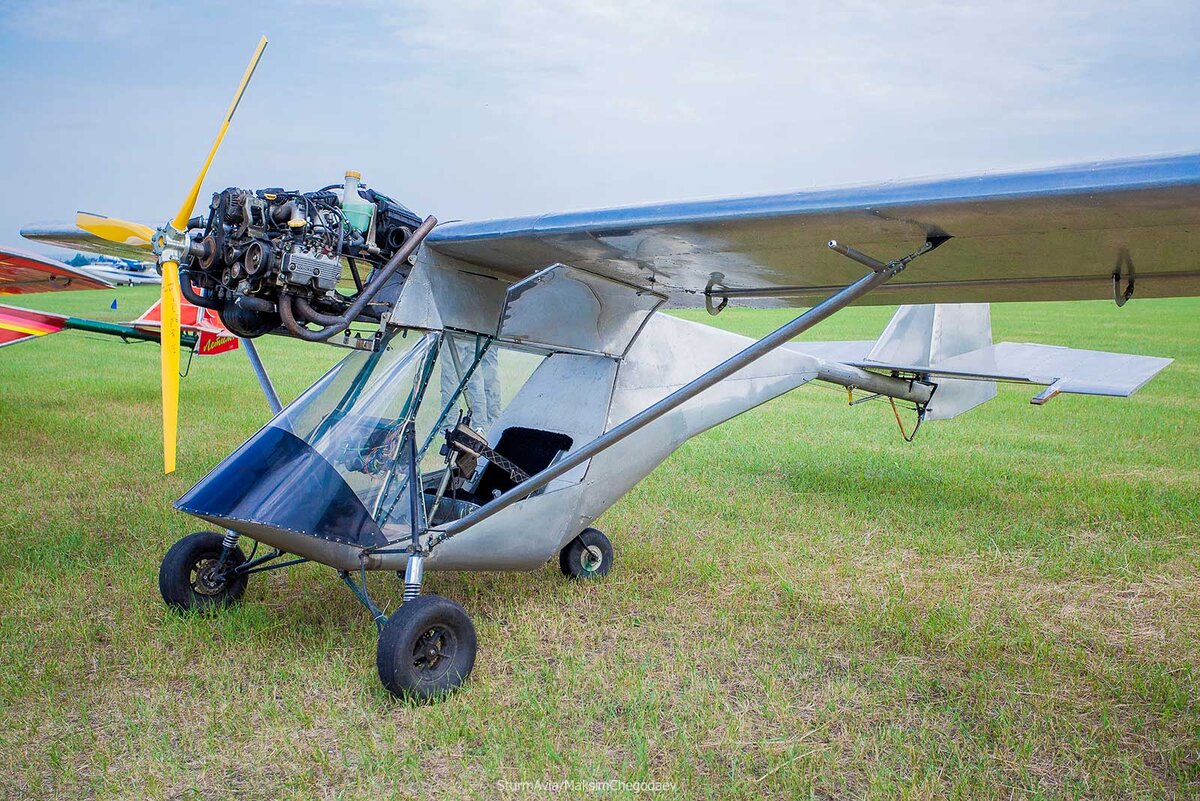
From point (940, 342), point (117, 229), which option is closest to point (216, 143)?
point (117, 229)

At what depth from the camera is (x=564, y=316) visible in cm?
525

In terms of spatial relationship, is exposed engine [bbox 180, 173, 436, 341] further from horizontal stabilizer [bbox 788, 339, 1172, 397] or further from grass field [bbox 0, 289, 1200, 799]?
horizontal stabilizer [bbox 788, 339, 1172, 397]

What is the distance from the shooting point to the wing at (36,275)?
35.8 feet

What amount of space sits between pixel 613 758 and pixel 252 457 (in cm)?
231

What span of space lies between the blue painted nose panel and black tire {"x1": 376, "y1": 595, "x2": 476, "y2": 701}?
52 cm

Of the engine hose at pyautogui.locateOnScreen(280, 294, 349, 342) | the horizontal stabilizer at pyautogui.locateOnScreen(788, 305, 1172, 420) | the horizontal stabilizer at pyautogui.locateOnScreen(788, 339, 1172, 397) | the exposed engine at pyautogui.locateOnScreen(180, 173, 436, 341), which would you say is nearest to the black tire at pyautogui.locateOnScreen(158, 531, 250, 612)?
the exposed engine at pyautogui.locateOnScreen(180, 173, 436, 341)

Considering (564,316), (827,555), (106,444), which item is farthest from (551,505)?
(106,444)

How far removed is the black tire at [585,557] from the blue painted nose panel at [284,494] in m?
1.78

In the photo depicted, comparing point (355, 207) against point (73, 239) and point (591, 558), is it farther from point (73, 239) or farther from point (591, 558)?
point (73, 239)

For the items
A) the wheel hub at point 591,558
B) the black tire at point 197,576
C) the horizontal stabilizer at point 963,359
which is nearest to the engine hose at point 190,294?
the black tire at point 197,576

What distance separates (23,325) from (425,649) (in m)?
9.97

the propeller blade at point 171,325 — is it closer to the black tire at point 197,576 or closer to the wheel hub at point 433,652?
the black tire at point 197,576

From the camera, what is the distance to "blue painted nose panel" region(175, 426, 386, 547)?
414cm

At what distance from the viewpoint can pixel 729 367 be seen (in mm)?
4324
